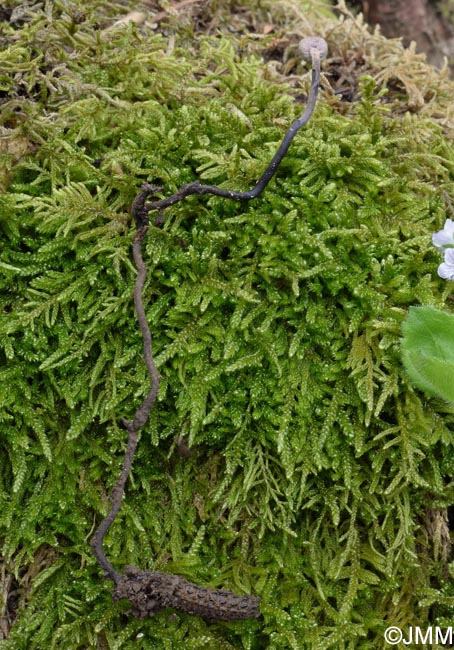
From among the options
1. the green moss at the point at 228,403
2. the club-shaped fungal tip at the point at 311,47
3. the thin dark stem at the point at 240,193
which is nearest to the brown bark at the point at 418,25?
the club-shaped fungal tip at the point at 311,47

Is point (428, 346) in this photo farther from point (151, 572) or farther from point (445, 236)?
point (151, 572)

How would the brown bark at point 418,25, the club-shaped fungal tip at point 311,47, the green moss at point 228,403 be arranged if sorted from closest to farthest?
the green moss at point 228,403, the club-shaped fungal tip at point 311,47, the brown bark at point 418,25

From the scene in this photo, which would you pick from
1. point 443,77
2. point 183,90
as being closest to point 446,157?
point 443,77

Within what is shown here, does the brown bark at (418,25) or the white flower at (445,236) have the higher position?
the brown bark at (418,25)

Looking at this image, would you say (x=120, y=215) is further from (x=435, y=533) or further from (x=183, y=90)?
(x=435, y=533)

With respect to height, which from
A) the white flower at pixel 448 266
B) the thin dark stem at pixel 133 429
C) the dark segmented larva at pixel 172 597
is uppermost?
the white flower at pixel 448 266

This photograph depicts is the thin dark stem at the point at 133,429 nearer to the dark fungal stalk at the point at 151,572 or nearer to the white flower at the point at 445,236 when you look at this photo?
the dark fungal stalk at the point at 151,572

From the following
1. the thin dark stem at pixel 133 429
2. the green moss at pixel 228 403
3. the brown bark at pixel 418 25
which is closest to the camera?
the thin dark stem at pixel 133 429
